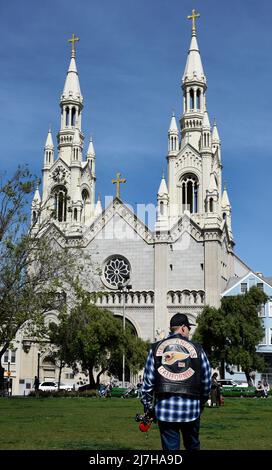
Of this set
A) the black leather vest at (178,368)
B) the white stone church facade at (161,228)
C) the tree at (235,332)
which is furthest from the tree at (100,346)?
the black leather vest at (178,368)

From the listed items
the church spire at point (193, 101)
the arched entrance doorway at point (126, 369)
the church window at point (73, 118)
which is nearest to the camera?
the arched entrance doorway at point (126, 369)

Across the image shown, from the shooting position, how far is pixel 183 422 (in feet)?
25.6

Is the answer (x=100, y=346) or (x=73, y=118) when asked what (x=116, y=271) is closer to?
(x=100, y=346)

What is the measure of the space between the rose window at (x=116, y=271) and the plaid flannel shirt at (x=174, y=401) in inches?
2495

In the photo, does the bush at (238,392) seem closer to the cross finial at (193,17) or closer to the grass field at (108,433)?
the grass field at (108,433)

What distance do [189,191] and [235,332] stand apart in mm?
25433

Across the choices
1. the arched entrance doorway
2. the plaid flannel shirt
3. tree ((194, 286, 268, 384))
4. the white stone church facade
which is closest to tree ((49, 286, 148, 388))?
the arched entrance doorway

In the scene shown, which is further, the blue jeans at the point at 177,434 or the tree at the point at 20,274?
the tree at the point at 20,274

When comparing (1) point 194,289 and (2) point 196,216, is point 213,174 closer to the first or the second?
(2) point 196,216

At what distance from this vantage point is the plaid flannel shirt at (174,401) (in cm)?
779

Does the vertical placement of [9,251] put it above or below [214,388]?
above

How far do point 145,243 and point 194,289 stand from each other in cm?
809

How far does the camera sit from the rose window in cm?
7169

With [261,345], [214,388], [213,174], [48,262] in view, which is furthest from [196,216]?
[214,388]
